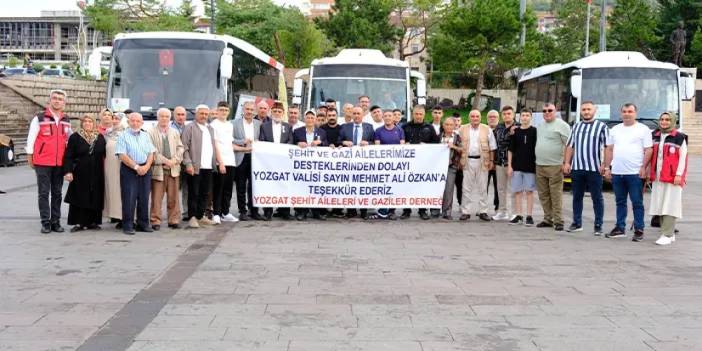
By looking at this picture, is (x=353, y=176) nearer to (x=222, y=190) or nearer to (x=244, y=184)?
(x=244, y=184)

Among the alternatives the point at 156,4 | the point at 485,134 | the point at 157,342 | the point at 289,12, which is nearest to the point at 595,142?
the point at 485,134

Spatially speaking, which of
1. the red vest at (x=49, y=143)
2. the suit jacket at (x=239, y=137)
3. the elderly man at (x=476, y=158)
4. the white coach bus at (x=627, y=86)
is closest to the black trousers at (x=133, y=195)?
the red vest at (x=49, y=143)

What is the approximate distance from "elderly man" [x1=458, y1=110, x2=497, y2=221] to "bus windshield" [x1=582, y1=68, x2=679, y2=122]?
7.86 meters

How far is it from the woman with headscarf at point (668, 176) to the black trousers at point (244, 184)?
19.9 feet

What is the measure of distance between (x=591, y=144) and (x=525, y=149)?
1206 millimetres

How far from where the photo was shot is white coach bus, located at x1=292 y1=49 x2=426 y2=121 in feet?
65.5

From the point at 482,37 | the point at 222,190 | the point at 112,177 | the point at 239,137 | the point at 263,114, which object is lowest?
the point at 222,190

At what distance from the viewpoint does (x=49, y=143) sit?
1120 centimetres

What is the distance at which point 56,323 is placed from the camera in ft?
20.9

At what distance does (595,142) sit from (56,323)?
814cm

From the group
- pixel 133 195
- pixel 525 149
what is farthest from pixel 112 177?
pixel 525 149

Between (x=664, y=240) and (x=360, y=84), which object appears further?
(x=360, y=84)

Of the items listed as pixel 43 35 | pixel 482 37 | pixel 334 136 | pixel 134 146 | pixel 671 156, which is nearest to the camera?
pixel 671 156

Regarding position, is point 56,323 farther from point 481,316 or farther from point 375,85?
point 375,85
